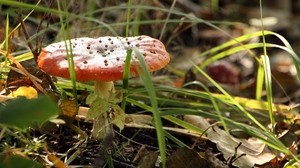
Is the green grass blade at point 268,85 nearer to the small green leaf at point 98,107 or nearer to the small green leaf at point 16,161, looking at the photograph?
the small green leaf at point 98,107

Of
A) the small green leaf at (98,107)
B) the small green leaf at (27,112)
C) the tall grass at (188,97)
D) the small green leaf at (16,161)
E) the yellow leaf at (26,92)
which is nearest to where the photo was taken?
the small green leaf at (27,112)

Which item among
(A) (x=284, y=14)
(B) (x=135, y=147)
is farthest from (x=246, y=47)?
(A) (x=284, y=14)

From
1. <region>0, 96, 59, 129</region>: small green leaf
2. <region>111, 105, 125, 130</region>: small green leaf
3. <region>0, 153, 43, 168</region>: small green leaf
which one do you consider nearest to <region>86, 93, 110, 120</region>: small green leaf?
<region>111, 105, 125, 130</region>: small green leaf

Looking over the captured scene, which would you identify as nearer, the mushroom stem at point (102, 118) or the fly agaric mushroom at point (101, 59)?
the fly agaric mushroom at point (101, 59)

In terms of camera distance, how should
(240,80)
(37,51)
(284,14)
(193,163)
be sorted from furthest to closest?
(284,14), (240,80), (37,51), (193,163)

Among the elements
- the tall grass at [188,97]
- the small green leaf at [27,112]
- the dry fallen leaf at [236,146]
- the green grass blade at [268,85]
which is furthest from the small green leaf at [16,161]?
the green grass blade at [268,85]

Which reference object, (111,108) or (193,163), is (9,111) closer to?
(111,108)
